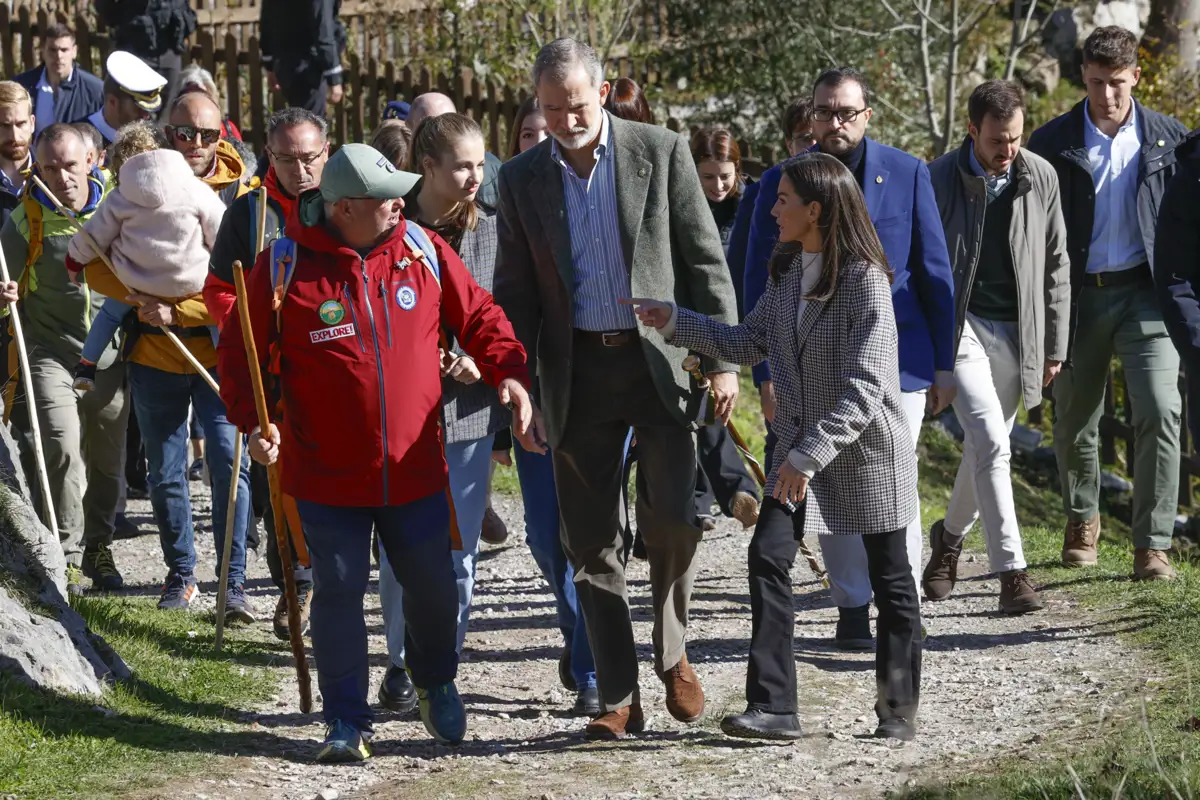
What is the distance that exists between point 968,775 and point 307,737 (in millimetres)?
2201

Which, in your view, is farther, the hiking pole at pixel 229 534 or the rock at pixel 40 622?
the hiking pole at pixel 229 534

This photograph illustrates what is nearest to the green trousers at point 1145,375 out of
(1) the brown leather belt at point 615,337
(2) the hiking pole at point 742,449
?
(2) the hiking pole at point 742,449

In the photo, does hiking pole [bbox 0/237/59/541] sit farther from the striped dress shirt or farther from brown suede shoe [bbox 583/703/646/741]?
the striped dress shirt

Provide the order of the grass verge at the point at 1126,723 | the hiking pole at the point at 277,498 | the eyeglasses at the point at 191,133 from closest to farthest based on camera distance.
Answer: the grass verge at the point at 1126,723 → the hiking pole at the point at 277,498 → the eyeglasses at the point at 191,133

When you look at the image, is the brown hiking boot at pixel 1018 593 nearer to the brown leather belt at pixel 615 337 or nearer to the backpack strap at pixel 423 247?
the brown leather belt at pixel 615 337

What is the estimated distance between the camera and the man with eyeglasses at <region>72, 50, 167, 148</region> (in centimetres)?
968

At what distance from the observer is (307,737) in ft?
17.8

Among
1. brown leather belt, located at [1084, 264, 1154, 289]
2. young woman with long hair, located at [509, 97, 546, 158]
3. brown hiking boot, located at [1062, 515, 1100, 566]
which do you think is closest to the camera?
young woman with long hair, located at [509, 97, 546, 158]

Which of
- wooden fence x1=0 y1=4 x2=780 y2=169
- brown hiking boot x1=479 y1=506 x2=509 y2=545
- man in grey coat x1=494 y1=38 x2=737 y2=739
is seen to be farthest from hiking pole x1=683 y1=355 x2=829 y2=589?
wooden fence x1=0 y1=4 x2=780 y2=169

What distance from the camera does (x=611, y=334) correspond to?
17.1 feet

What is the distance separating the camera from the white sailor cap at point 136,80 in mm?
9637

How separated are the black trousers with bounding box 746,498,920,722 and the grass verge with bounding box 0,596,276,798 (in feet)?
5.62

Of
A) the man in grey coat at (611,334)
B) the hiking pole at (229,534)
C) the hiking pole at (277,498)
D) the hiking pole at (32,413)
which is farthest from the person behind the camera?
the hiking pole at (32,413)

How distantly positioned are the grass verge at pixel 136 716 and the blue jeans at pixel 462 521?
0.57m
